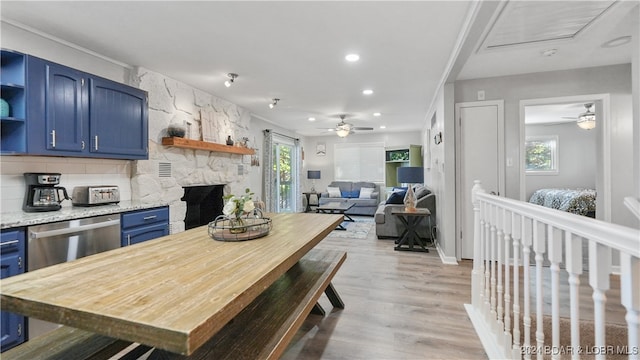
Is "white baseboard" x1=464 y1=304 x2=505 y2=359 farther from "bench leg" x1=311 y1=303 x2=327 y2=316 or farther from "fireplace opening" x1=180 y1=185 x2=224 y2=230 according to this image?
"fireplace opening" x1=180 y1=185 x2=224 y2=230

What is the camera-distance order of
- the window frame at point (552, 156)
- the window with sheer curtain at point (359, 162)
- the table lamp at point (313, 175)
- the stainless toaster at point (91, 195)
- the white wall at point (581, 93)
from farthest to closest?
the table lamp at point (313, 175)
the window with sheer curtain at point (359, 162)
the window frame at point (552, 156)
the white wall at point (581, 93)
the stainless toaster at point (91, 195)

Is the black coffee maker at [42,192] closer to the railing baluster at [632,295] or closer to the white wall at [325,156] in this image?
the railing baluster at [632,295]

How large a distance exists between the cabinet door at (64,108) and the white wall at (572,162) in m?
8.97

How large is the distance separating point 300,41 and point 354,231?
402 cm

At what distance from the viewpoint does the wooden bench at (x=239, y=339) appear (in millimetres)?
1171

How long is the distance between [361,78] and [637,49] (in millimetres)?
2451

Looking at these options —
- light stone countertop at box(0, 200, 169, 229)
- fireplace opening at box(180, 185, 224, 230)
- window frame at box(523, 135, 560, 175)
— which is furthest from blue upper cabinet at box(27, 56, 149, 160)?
window frame at box(523, 135, 560, 175)

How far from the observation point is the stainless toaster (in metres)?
2.64

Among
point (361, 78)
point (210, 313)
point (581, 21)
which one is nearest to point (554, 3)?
point (581, 21)

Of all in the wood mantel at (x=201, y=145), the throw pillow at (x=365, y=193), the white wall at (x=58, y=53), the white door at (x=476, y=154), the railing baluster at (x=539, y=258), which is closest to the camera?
the railing baluster at (x=539, y=258)

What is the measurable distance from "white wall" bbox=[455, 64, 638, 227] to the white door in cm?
10

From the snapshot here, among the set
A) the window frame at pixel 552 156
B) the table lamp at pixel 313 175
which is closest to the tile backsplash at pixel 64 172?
the table lamp at pixel 313 175

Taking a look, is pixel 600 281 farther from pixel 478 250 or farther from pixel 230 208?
pixel 230 208

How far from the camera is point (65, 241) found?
2.18 m
